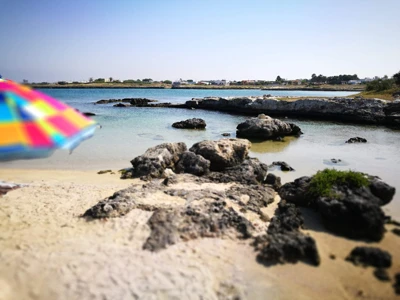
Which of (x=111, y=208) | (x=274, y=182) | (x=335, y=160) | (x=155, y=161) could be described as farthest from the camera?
(x=335, y=160)

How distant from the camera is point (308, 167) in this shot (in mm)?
14070

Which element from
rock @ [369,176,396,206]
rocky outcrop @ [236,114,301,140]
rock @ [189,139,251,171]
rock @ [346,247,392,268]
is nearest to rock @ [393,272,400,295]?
rock @ [346,247,392,268]

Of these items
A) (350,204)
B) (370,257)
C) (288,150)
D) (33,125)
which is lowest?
(288,150)

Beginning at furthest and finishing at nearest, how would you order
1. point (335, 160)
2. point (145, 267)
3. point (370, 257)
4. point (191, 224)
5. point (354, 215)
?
point (335, 160) → point (354, 215) → point (191, 224) → point (370, 257) → point (145, 267)

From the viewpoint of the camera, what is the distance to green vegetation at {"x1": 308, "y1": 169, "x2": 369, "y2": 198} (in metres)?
7.91

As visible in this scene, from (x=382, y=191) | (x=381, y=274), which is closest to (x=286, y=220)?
(x=381, y=274)

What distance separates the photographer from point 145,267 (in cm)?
542

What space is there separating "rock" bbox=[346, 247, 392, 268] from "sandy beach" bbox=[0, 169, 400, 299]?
0.15 meters

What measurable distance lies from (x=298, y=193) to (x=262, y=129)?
1428 cm

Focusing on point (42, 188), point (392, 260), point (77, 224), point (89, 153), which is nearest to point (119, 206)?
point (77, 224)

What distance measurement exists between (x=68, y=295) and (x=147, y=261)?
1448 mm

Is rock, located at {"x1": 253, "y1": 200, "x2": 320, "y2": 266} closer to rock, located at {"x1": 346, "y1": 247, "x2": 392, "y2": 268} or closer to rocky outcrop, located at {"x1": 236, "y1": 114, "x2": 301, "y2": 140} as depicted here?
rock, located at {"x1": 346, "y1": 247, "x2": 392, "y2": 268}

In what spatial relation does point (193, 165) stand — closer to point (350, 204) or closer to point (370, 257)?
point (350, 204)

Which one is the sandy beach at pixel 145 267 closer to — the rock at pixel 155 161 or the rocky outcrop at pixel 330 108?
the rock at pixel 155 161
